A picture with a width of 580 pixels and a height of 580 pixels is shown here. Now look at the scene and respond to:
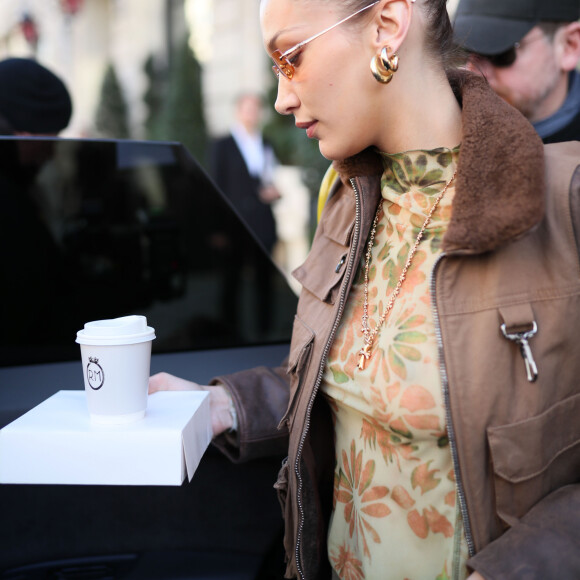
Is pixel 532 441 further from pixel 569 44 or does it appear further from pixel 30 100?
pixel 30 100

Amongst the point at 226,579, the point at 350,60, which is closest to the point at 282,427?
the point at 226,579

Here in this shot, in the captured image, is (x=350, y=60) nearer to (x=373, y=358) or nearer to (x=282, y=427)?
(x=373, y=358)

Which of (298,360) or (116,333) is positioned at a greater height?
(116,333)

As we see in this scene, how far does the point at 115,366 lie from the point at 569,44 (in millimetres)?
1981

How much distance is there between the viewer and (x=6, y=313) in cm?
152

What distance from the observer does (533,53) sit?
2.25 m

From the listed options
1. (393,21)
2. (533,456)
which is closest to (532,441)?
(533,456)

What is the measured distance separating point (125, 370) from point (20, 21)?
14.1 m

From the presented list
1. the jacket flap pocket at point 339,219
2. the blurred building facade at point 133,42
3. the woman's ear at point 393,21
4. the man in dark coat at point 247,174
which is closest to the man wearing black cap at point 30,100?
the jacket flap pocket at point 339,219

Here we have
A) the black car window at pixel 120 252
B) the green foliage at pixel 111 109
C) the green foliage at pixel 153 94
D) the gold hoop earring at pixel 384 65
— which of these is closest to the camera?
the gold hoop earring at pixel 384 65

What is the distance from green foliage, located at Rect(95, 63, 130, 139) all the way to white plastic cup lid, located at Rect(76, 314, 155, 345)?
10921 millimetres

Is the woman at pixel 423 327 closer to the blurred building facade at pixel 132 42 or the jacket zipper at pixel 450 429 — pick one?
the jacket zipper at pixel 450 429

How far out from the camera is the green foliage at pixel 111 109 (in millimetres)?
11492

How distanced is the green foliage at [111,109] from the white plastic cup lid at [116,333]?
430 inches
